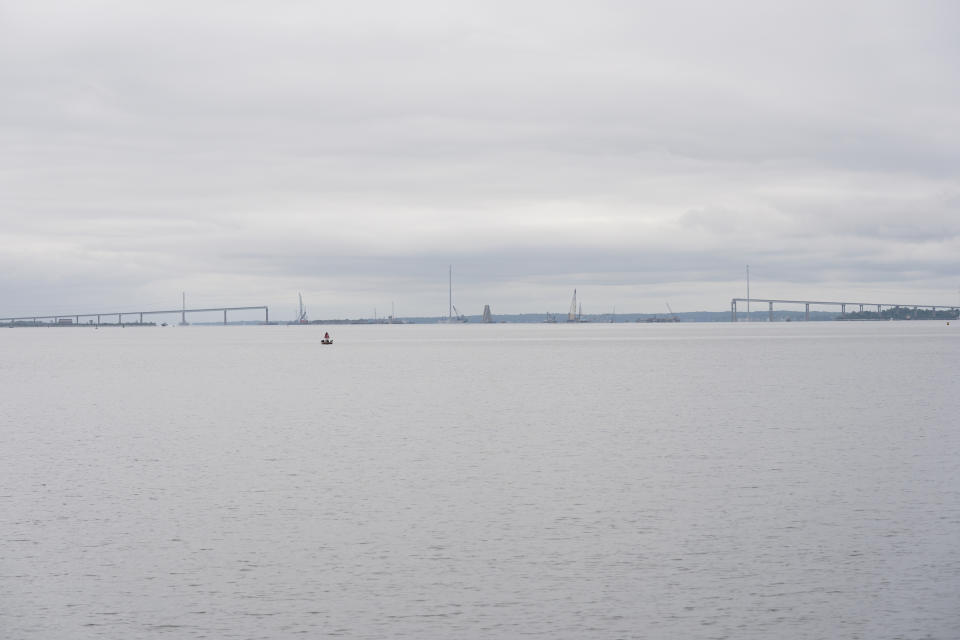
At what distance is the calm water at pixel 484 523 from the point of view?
1564 centimetres

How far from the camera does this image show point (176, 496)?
25656mm

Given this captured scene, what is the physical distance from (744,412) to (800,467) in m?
16.9

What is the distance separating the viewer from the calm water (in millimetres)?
15641

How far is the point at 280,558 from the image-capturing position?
1902cm

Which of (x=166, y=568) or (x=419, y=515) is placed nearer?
(x=166, y=568)

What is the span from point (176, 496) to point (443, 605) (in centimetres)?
1168

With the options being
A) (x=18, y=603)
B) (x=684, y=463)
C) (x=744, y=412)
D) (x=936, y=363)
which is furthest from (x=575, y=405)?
(x=936, y=363)

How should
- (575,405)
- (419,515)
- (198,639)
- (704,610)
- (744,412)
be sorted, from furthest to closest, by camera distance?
(575,405) → (744,412) → (419,515) → (704,610) → (198,639)

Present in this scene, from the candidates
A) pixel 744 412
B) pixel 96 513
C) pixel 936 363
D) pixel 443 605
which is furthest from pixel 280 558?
pixel 936 363

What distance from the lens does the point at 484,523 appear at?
21.9 meters

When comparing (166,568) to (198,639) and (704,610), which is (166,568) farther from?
(704,610)

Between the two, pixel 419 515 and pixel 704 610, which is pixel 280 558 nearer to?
pixel 419 515

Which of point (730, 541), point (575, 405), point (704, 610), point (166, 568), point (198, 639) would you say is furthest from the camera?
point (575, 405)

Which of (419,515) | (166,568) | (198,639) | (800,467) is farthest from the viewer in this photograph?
(800,467)
